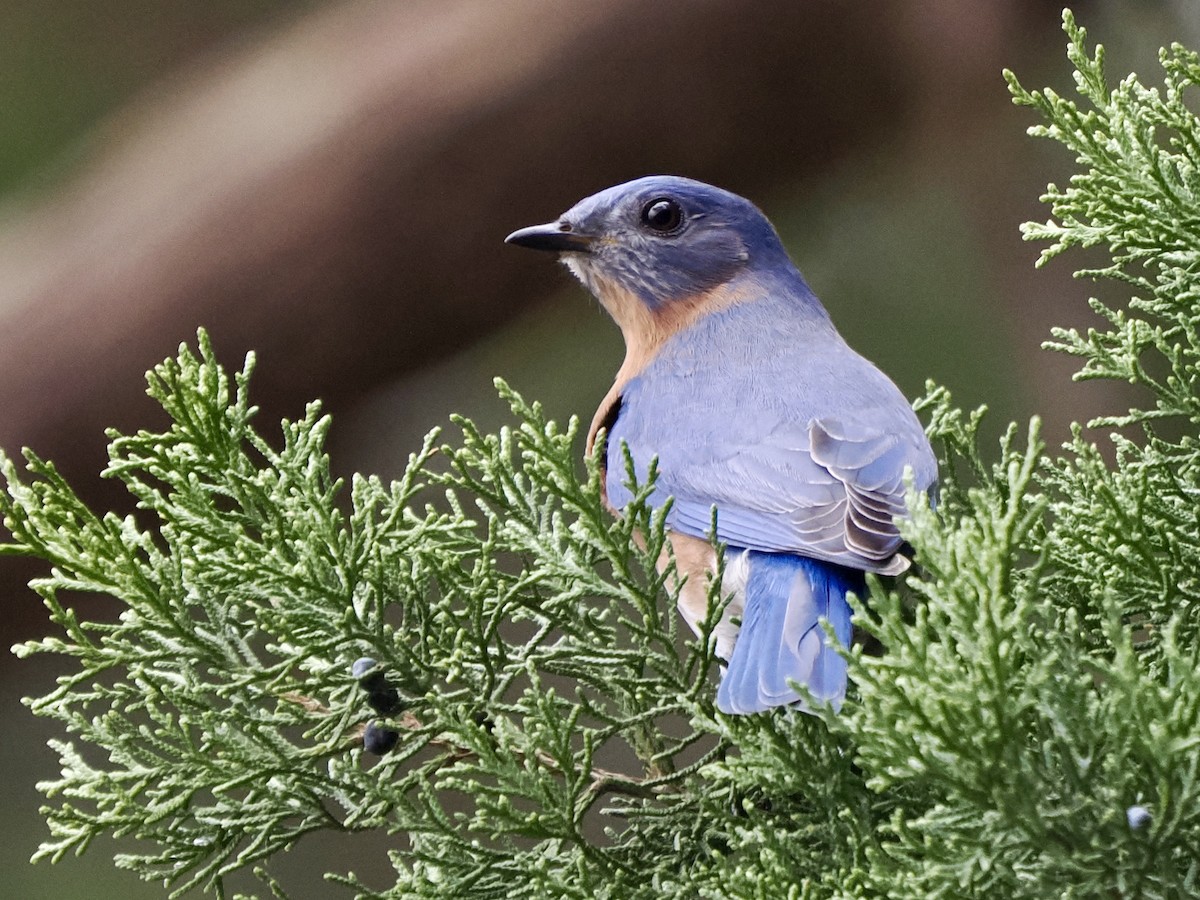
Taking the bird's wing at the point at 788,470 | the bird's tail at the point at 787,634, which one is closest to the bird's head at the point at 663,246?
the bird's wing at the point at 788,470

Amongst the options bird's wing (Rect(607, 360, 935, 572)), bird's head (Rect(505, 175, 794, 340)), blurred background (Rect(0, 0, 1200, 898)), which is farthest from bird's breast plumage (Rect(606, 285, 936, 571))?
blurred background (Rect(0, 0, 1200, 898))

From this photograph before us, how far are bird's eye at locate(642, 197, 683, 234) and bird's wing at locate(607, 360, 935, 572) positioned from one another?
590 mm

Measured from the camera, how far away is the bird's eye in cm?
262

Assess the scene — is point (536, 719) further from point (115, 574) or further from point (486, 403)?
point (486, 403)

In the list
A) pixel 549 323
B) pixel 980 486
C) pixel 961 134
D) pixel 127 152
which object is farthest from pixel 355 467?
pixel 980 486

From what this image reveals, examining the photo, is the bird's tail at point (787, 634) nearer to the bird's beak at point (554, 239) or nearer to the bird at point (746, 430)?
the bird at point (746, 430)

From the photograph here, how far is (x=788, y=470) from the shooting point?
1.83m

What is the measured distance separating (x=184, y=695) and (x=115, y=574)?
140mm

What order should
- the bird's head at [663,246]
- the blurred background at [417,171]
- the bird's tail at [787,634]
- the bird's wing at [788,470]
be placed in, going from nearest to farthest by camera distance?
the bird's tail at [787,634]
the bird's wing at [788,470]
the bird's head at [663,246]
the blurred background at [417,171]

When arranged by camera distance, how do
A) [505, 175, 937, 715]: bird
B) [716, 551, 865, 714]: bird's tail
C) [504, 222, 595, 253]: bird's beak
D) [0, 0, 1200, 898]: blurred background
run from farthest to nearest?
[0, 0, 1200, 898]: blurred background, [504, 222, 595, 253]: bird's beak, [505, 175, 937, 715]: bird, [716, 551, 865, 714]: bird's tail

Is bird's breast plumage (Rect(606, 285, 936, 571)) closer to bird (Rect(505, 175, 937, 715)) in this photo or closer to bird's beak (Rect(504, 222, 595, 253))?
bird (Rect(505, 175, 937, 715))

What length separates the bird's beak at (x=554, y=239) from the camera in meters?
2.50

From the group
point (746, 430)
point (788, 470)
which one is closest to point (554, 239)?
point (746, 430)

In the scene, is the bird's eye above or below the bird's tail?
above
